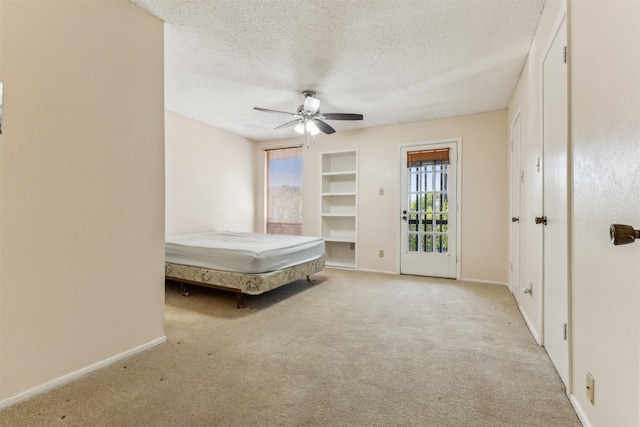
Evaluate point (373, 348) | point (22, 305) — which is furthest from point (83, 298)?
point (373, 348)

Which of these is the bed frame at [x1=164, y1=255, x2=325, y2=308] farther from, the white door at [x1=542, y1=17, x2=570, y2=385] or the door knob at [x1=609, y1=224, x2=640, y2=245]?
the door knob at [x1=609, y1=224, x2=640, y2=245]

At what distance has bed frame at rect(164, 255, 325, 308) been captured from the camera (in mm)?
3123

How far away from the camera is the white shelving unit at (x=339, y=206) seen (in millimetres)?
5422

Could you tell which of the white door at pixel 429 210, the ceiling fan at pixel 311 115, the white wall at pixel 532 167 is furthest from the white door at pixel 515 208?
the ceiling fan at pixel 311 115

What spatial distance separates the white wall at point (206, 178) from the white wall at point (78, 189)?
7.75 feet

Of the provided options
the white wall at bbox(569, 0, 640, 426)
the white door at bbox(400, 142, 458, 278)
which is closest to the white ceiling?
the white door at bbox(400, 142, 458, 278)

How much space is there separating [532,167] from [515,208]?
107 cm

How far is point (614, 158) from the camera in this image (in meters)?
1.12

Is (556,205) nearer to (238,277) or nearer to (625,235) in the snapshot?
(625,235)

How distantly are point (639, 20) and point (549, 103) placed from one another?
47.4 inches

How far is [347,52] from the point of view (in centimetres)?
270

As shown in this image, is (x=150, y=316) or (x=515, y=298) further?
(x=515, y=298)

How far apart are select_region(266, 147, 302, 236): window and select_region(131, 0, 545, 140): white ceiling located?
1.69 m

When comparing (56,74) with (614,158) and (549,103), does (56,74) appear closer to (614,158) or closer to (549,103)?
(614,158)
